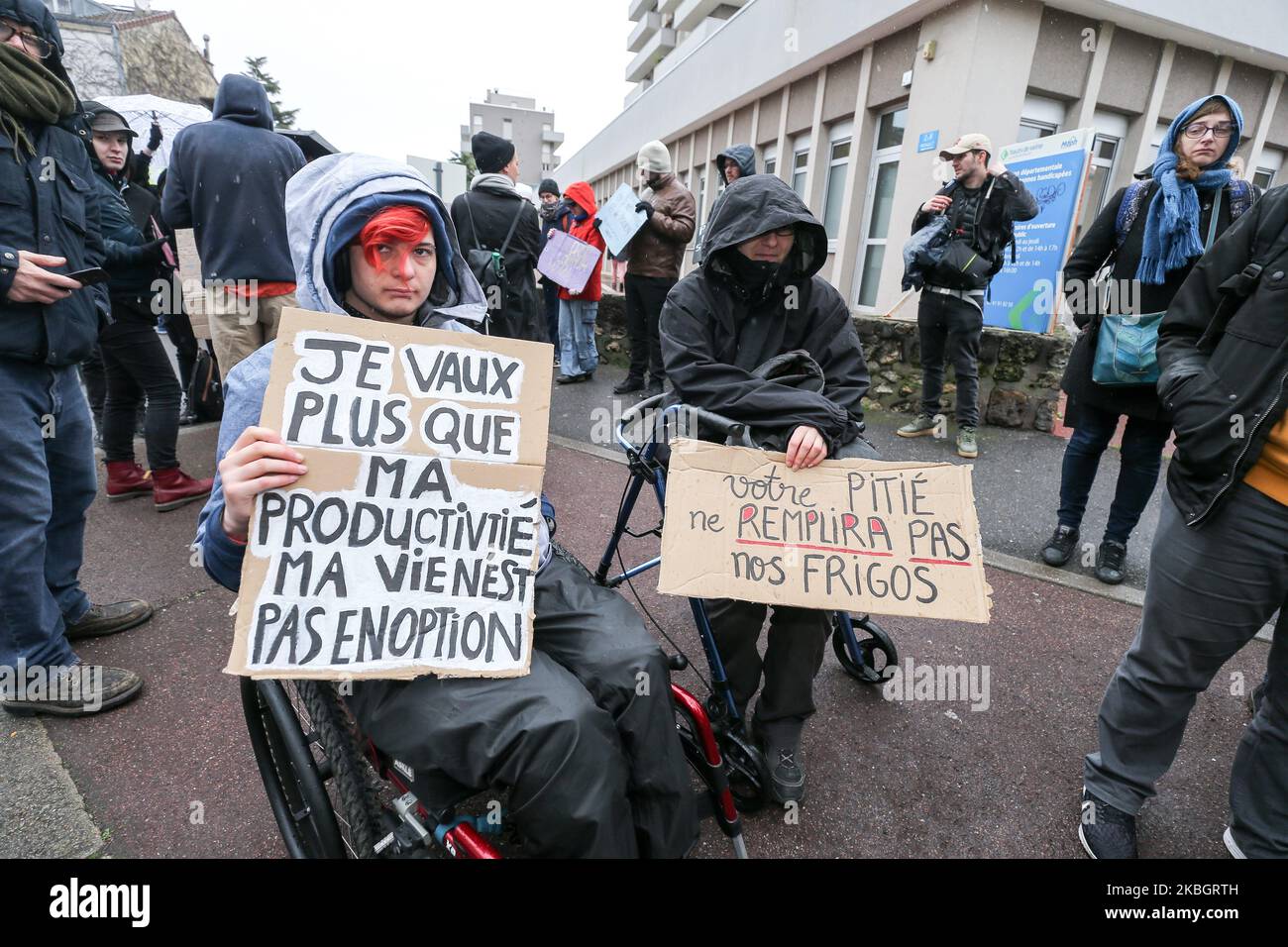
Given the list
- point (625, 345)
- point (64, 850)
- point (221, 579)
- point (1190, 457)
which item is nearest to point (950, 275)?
point (1190, 457)

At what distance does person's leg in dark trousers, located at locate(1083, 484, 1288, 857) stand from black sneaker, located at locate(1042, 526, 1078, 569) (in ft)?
6.16

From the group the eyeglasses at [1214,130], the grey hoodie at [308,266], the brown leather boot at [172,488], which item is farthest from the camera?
the brown leather boot at [172,488]

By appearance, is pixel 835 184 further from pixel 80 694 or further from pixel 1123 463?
pixel 80 694

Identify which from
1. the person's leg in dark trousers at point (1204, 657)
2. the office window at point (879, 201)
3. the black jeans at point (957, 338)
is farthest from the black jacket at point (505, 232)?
the office window at point (879, 201)

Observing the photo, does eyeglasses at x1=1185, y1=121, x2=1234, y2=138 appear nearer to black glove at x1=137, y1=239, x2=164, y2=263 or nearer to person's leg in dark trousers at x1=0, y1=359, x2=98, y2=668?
person's leg in dark trousers at x1=0, y1=359, x2=98, y2=668

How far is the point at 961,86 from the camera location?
7.92 metres

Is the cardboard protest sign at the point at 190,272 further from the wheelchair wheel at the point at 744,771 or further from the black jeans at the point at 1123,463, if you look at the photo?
the black jeans at the point at 1123,463

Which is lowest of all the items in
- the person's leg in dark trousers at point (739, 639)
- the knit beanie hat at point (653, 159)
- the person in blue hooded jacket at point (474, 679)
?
the person's leg in dark trousers at point (739, 639)

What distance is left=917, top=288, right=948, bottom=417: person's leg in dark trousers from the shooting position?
17.3 ft

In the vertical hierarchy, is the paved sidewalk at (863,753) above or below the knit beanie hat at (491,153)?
below

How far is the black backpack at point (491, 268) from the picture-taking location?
4473 mm

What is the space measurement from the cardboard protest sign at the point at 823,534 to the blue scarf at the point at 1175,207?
216 centimetres
